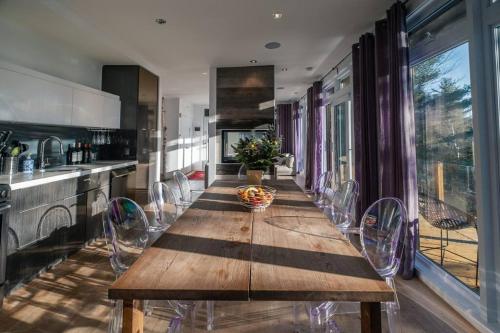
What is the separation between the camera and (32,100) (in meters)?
2.79

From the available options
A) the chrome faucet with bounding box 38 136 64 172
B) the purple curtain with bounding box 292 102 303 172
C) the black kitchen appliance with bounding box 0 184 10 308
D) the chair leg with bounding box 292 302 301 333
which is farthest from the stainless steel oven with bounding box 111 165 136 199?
the purple curtain with bounding box 292 102 303 172

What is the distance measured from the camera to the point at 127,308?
993mm

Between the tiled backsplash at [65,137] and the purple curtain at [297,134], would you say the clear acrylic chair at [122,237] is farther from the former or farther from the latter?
the purple curtain at [297,134]

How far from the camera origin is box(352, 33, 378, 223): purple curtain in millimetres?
3506

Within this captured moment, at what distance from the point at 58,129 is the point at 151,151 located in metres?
1.66

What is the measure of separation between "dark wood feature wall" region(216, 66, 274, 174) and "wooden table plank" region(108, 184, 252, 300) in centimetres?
375

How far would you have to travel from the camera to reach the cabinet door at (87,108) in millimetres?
3482

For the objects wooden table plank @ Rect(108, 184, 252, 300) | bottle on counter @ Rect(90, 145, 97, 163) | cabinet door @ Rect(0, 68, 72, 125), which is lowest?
wooden table plank @ Rect(108, 184, 252, 300)

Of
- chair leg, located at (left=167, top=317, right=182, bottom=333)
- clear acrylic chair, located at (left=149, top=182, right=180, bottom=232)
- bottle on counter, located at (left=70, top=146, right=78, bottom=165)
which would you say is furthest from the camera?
bottle on counter, located at (left=70, top=146, right=78, bottom=165)

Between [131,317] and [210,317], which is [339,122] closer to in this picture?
[210,317]

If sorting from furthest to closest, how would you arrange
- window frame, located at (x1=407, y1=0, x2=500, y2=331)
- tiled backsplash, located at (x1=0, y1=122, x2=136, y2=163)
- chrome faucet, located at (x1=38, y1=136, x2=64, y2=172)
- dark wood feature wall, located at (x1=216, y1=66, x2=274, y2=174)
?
dark wood feature wall, located at (x1=216, y1=66, x2=274, y2=174) < chrome faucet, located at (x1=38, y1=136, x2=64, y2=172) < tiled backsplash, located at (x1=0, y1=122, x2=136, y2=163) < window frame, located at (x1=407, y1=0, x2=500, y2=331)

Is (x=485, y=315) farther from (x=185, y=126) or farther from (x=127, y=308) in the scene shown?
(x=185, y=126)

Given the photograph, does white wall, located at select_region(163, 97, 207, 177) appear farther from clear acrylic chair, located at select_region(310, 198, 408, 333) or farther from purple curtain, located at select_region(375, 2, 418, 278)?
clear acrylic chair, located at select_region(310, 198, 408, 333)

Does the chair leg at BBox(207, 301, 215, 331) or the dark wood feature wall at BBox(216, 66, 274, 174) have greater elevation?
the dark wood feature wall at BBox(216, 66, 274, 174)
